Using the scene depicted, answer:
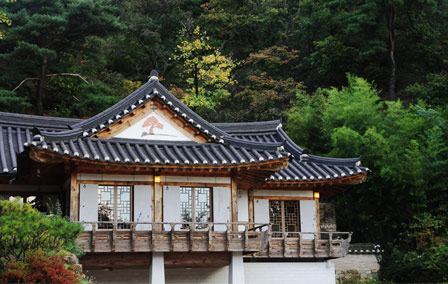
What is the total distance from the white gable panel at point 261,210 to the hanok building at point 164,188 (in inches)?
3.0

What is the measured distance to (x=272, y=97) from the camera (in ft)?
123

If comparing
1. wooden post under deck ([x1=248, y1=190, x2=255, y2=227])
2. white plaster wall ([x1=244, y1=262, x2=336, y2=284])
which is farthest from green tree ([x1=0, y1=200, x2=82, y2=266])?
wooden post under deck ([x1=248, y1=190, x2=255, y2=227])

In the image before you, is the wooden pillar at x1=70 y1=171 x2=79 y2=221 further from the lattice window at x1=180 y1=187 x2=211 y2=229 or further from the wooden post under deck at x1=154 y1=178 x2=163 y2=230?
the lattice window at x1=180 y1=187 x2=211 y2=229

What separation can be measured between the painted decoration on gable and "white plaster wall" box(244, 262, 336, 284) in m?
5.42

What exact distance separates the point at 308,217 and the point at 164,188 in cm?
637

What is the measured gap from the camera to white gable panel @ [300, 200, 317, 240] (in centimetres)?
2173

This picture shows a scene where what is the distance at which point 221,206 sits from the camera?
1888 centimetres

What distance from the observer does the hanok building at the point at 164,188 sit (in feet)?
55.8

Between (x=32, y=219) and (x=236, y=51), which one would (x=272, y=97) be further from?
(x=32, y=219)

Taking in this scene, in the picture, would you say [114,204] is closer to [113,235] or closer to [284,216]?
[113,235]

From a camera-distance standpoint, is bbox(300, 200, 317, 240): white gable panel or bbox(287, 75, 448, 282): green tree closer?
bbox(300, 200, 317, 240): white gable panel

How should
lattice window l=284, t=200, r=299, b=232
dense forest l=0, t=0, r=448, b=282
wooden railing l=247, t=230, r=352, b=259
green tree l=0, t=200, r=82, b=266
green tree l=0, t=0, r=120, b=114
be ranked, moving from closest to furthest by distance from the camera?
green tree l=0, t=200, r=82, b=266 → wooden railing l=247, t=230, r=352, b=259 → lattice window l=284, t=200, r=299, b=232 → dense forest l=0, t=0, r=448, b=282 → green tree l=0, t=0, r=120, b=114

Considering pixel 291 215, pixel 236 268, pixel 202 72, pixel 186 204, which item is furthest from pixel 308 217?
pixel 202 72

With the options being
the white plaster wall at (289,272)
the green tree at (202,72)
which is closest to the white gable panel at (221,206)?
the white plaster wall at (289,272)
